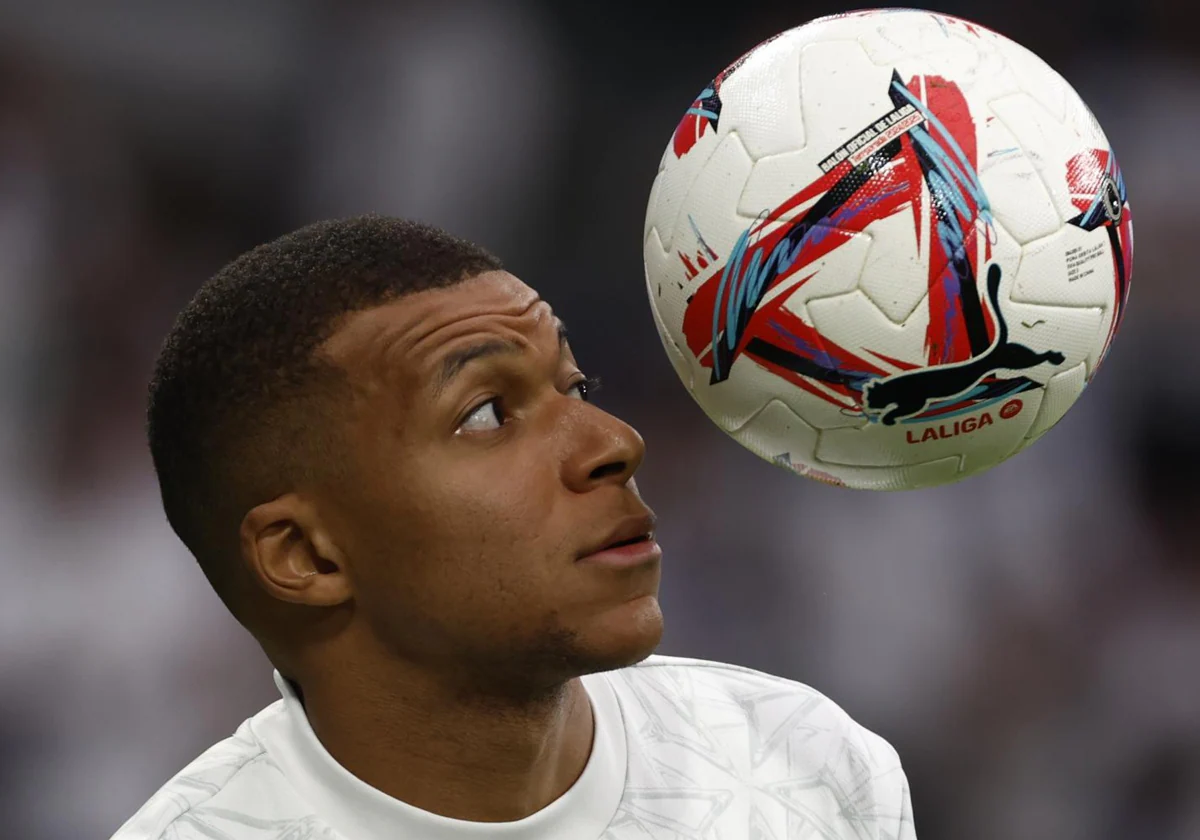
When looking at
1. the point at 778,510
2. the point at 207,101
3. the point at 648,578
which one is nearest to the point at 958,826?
the point at 778,510

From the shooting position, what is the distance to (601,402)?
4.98m

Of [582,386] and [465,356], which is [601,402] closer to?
[582,386]

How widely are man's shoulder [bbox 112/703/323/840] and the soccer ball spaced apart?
0.97m

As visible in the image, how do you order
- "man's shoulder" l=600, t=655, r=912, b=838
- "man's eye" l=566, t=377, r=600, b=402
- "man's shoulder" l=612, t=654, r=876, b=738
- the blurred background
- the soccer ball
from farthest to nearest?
the blurred background < "man's shoulder" l=612, t=654, r=876, b=738 < "man's shoulder" l=600, t=655, r=912, b=838 < "man's eye" l=566, t=377, r=600, b=402 < the soccer ball

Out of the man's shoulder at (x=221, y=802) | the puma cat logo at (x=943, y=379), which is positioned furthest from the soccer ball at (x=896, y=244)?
the man's shoulder at (x=221, y=802)

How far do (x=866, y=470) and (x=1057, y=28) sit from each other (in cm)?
325

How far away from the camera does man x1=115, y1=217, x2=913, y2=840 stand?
2.30 m

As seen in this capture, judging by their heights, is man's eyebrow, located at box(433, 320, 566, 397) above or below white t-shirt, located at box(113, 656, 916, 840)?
above

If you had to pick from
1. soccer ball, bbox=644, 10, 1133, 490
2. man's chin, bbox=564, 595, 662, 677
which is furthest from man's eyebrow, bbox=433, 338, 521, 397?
man's chin, bbox=564, 595, 662, 677

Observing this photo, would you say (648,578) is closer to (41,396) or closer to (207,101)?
(41,396)

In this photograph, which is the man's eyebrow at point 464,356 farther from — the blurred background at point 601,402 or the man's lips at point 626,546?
the blurred background at point 601,402

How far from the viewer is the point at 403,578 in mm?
2332

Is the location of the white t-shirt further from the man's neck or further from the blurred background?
the blurred background

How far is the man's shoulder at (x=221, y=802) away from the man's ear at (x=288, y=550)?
305mm
